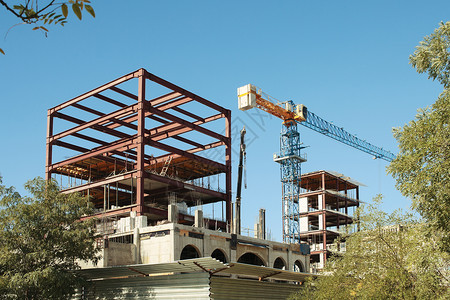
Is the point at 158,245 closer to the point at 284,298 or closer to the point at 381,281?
the point at 284,298

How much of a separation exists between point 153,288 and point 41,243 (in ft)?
29.2

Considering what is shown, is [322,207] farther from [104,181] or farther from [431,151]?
[431,151]

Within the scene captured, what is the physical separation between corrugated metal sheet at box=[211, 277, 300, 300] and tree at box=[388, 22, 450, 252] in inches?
725

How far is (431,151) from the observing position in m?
22.7

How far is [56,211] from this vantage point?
40.2m

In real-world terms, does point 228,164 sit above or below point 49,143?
below

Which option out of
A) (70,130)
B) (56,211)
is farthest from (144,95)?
(56,211)

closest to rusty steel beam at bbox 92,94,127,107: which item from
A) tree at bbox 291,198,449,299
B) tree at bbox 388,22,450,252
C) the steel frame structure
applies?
the steel frame structure

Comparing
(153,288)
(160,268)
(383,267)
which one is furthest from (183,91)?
(383,267)

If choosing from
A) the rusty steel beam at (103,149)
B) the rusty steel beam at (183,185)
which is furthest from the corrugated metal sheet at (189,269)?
the rusty steel beam at (103,149)

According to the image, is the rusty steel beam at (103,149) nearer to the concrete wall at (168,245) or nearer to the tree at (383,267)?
the concrete wall at (168,245)

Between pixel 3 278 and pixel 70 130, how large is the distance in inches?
1284

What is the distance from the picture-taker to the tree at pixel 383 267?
88.6 feet

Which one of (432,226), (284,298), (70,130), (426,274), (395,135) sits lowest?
(284,298)
